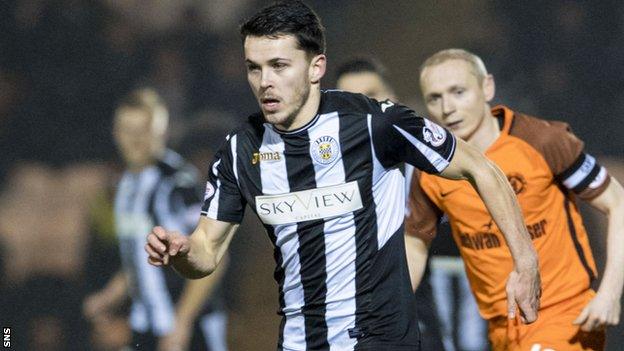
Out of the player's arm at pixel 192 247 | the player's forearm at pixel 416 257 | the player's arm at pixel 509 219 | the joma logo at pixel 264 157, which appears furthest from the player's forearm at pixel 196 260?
the player's forearm at pixel 416 257

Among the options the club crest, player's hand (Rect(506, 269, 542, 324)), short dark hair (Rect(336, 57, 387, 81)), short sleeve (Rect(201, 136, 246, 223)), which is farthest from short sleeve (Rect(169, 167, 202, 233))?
player's hand (Rect(506, 269, 542, 324))

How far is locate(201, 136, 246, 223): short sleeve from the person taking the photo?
4141mm

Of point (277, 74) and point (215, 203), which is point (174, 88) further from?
point (277, 74)

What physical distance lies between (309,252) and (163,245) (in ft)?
2.05

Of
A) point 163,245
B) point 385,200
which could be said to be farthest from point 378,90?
point 163,245

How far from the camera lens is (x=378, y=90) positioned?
238 inches

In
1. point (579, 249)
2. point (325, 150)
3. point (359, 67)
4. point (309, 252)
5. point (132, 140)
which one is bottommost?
point (579, 249)

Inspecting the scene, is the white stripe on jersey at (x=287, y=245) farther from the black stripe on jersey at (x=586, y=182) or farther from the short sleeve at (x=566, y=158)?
the black stripe on jersey at (x=586, y=182)

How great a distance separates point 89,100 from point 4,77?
59 cm

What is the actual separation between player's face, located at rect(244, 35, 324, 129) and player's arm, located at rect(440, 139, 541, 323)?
0.61 metres

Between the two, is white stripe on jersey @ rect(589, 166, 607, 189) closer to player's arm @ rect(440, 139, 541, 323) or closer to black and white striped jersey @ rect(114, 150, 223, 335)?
player's arm @ rect(440, 139, 541, 323)

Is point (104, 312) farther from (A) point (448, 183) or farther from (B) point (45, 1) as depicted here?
(A) point (448, 183)

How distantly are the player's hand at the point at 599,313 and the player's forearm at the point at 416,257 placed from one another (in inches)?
31.9

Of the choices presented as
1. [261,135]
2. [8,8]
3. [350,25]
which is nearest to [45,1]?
[8,8]
